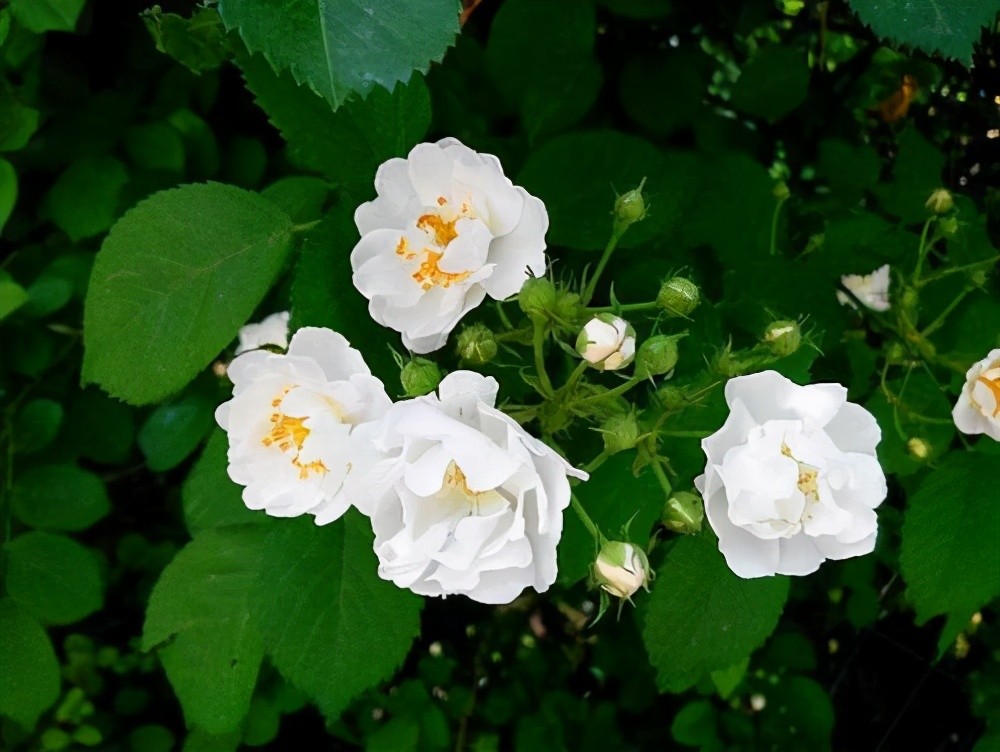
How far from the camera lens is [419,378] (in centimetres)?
61

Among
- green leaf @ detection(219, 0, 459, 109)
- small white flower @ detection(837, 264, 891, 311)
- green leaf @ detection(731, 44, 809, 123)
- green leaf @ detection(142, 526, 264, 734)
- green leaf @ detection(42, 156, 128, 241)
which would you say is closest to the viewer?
green leaf @ detection(219, 0, 459, 109)

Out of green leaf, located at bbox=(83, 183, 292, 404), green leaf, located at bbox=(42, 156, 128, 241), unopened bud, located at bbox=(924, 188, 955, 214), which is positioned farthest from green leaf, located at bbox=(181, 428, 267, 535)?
unopened bud, located at bbox=(924, 188, 955, 214)

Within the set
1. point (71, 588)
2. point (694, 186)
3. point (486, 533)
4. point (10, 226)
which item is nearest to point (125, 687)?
point (71, 588)

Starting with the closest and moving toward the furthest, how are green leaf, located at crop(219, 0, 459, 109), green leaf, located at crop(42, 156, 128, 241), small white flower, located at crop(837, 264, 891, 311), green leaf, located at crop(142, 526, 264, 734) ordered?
green leaf, located at crop(219, 0, 459, 109), green leaf, located at crop(142, 526, 264, 734), green leaf, located at crop(42, 156, 128, 241), small white flower, located at crop(837, 264, 891, 311)

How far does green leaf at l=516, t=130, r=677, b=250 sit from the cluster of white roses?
0.17 metres

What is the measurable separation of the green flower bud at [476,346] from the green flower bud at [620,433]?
106 millimetres

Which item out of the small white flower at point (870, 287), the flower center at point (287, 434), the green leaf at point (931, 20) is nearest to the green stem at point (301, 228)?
the flower center at point (287, 434)

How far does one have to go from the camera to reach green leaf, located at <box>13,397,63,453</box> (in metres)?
0.98

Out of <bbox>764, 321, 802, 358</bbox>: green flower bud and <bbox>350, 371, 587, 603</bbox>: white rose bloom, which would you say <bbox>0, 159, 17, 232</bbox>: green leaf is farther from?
<bbox>764, 321, 802, 358</bbox>: green flower bud


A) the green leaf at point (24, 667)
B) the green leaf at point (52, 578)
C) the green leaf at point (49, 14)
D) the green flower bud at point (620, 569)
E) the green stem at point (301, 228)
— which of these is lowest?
the green leaf at point (24, 667)

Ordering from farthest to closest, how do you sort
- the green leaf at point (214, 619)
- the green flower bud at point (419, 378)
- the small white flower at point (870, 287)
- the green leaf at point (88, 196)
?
the small white flower at point (870, 287), the green leaf at point (88, 196), the green leaf at point (214, 619), the green flower bud at point (419, 378)

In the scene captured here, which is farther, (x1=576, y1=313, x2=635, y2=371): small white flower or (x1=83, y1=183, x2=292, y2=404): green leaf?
(x1=83, y1=183, x2=292, y2=404): green leaf

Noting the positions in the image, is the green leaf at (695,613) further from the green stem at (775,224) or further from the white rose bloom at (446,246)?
the green stem at (775,224)

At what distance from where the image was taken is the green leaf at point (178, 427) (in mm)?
985
